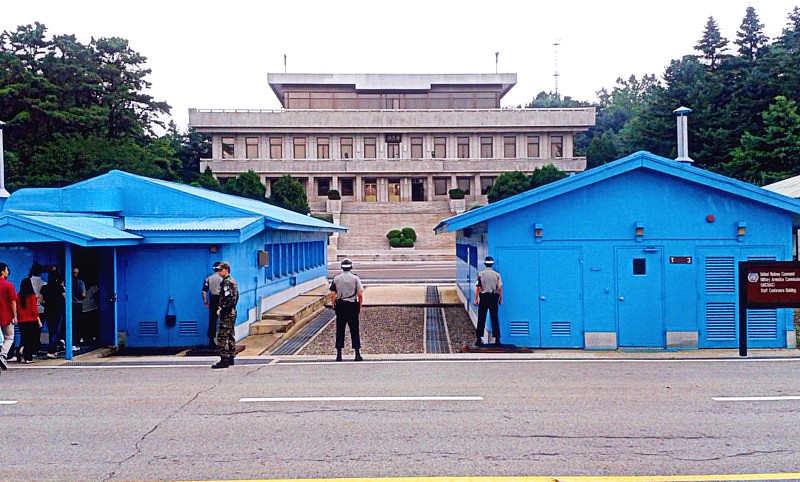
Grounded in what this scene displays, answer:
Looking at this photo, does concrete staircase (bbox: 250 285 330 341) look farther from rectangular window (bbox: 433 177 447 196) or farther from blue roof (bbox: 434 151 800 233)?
rectangular window (bbox: 433 177 447 196)

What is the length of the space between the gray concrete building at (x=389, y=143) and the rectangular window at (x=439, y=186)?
11cm

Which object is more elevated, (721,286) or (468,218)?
(468,218)

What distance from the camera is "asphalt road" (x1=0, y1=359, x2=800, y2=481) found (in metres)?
6.75

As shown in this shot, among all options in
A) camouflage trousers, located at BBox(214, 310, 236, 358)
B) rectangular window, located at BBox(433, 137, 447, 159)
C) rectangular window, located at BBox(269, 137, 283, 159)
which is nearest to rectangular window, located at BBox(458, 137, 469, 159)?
rectangular window, located at BBox(433, 137, 447, 159)

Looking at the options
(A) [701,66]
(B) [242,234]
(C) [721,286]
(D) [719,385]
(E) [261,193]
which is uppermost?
(A) [701,66]

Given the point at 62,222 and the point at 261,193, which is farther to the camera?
the point at 261,193

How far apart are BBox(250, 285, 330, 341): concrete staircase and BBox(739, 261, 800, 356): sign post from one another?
9.28m

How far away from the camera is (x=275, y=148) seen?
7238 centimetres

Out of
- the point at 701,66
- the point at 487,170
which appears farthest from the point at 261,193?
the point at 701,66

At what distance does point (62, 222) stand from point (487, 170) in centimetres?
5950

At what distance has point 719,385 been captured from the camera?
10.4m

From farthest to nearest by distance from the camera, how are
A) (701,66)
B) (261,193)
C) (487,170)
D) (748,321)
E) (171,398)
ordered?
(487,170), (701,66), (261,193), (748,321), (171,398)

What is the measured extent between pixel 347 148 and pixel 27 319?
60.6 meters

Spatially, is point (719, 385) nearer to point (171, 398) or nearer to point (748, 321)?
point (748, 321)
